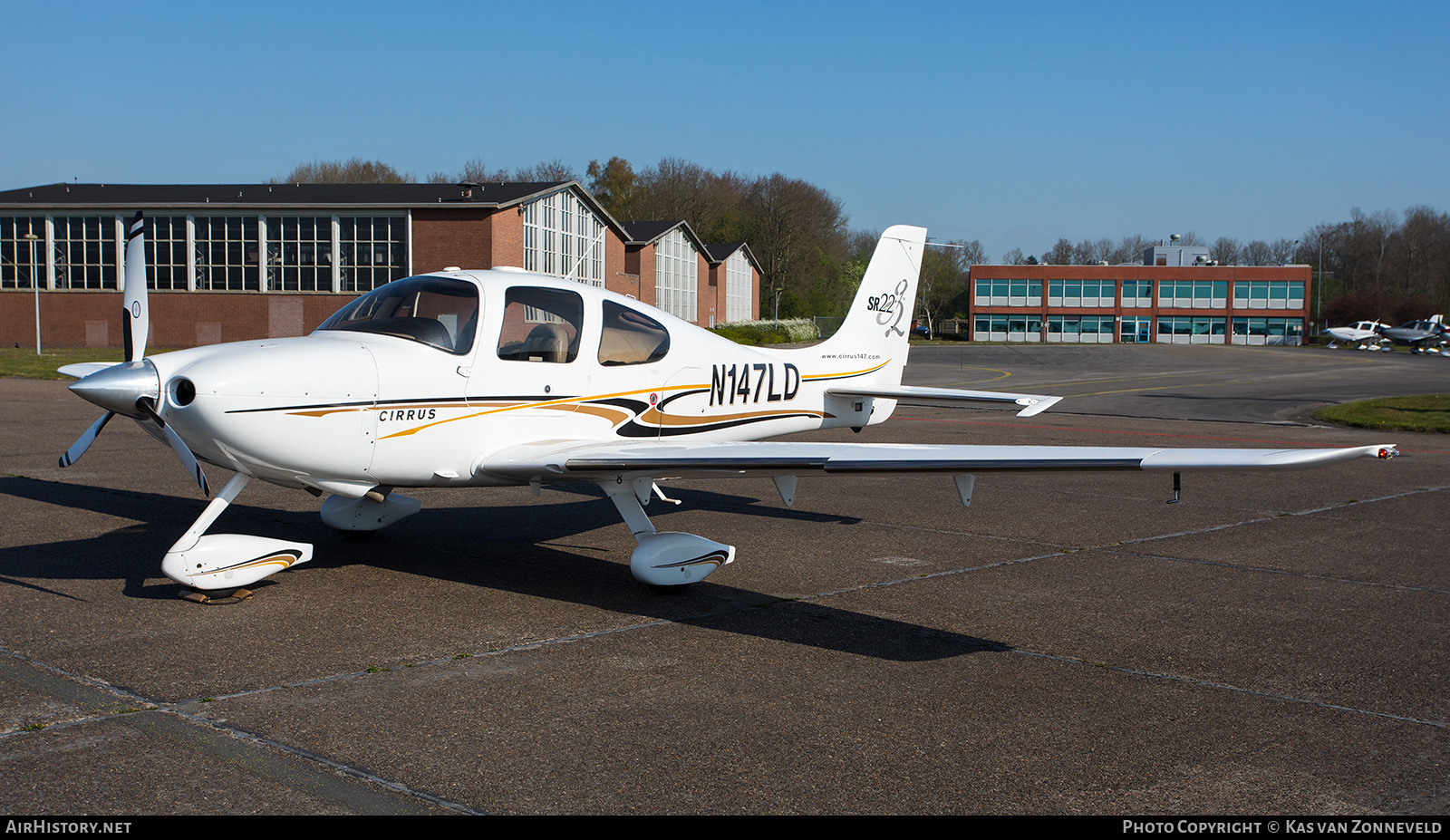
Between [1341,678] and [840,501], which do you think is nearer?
[1341,678]

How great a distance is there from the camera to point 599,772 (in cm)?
379

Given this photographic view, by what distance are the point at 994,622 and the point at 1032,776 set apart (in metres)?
2.23

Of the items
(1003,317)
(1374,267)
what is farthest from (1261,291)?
(1374,267)

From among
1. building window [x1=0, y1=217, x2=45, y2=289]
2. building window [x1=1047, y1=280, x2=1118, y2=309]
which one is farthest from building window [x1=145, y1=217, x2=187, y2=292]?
building window [x1=1047, y1=280, x2=1118, y2=309]

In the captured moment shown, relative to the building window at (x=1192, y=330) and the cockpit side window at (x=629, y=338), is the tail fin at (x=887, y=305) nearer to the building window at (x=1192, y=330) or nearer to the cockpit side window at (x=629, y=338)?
the cockpit side window at (x=629, y=338)

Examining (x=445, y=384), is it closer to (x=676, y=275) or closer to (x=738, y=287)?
(x=676, y=275)

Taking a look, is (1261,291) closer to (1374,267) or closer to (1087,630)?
(1374,267)

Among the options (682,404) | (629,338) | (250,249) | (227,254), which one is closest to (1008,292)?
(250,249)

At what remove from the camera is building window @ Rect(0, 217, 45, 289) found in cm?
4884

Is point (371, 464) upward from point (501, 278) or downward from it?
downward

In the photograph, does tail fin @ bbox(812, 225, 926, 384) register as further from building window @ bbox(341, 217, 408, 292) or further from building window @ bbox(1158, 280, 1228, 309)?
building window @ bbox(1158, 280, 1228, 309)

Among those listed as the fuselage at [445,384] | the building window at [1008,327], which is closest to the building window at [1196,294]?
the building window at [1008,327]

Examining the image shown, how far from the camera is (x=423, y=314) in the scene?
6.73 m

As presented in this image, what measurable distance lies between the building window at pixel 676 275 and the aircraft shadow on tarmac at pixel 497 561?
53.6m
